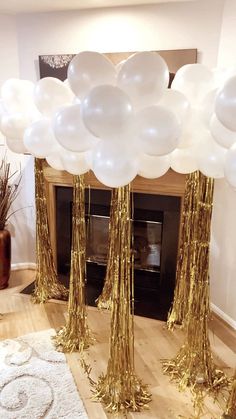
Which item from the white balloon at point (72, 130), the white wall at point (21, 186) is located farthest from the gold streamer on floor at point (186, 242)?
the white wall at point (21, 186)

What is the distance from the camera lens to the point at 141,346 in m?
2.15

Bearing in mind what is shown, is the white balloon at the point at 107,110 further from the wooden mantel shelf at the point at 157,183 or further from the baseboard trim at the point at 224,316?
the baseboard trim at the point at 224,316

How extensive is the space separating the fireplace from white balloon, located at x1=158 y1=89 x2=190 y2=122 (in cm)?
111

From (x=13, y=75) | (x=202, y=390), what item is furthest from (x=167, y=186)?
(x=13, y=75)

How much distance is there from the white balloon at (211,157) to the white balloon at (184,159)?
0.06 meters

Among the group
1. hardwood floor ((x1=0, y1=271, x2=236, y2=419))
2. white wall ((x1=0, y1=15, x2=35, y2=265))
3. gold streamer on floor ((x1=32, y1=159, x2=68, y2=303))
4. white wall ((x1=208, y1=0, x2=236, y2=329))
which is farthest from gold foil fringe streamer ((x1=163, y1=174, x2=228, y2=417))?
white wall ((x1=0, y1=15, x2=35, y2=265))

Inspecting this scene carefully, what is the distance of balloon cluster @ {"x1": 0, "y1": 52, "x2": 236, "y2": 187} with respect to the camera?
1105 millimetres

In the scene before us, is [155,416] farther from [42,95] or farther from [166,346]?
[42,95]

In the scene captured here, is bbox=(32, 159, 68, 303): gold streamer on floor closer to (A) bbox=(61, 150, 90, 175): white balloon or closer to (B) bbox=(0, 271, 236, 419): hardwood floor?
(B) bbox=(0, 271, 236, 419): hardwood floor

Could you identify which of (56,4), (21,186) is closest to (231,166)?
(56,4)

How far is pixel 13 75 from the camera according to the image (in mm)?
2785

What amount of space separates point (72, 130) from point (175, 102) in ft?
1.43

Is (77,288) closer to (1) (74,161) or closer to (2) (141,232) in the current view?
(1) (74,161)

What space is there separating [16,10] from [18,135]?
1398 mm
